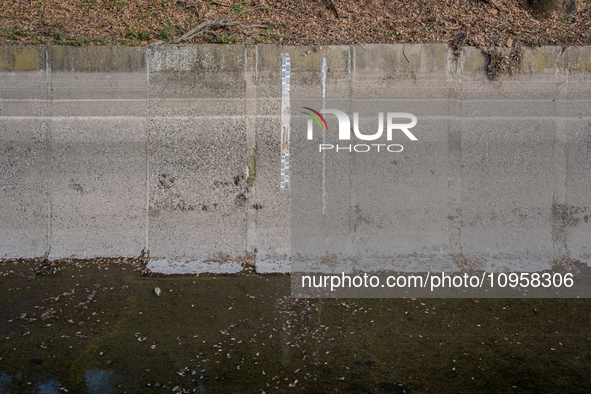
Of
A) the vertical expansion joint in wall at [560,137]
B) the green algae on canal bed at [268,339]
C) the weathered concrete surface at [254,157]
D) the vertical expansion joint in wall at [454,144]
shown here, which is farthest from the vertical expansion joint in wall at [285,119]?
the vertical expansion joint in wall at [560,137]

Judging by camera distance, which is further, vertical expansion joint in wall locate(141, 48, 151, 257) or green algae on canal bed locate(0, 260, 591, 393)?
vertical expansion joint in wall locate(141, 48, 151, 257)

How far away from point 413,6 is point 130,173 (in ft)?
17.4

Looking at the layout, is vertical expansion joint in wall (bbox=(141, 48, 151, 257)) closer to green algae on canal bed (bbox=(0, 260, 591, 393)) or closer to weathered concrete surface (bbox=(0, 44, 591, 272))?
weathered concrete surface (bbox=(0, 44, 591, 272))

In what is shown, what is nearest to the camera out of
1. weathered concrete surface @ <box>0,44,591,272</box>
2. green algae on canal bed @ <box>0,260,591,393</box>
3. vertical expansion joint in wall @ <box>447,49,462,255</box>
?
green algae on canal bed @ <box>0,260,591,393</box>

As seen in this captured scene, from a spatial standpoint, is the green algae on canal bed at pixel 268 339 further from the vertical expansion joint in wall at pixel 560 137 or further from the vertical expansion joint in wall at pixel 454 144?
the vertical expansion joint in wall at pixel 560 137

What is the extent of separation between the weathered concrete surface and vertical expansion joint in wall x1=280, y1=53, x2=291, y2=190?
84 millimetres

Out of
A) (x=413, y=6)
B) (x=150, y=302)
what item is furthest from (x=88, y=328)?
(x=413, y=6)

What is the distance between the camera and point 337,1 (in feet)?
22.4

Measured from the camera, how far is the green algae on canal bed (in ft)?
11.2

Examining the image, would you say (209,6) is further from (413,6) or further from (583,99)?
(583,99)

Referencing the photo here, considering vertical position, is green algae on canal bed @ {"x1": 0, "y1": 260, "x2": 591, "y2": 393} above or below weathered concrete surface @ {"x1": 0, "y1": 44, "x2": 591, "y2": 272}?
below

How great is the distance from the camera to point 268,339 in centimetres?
405

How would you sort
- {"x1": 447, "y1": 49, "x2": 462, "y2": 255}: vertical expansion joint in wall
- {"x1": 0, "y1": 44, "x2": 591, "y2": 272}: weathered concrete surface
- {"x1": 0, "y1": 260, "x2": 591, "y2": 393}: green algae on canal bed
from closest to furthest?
{"x1": 0, "y1": 260, "x2": 591, "y2": 393}: green algae on canal bed → {"x1": 0, "y1": 44, "x2": 591, "y2": 272}: weathered concrete surface → {"x1": 447, "y1": 49, "x2": 462, "y2": 255}: vertical expansion joint in wall

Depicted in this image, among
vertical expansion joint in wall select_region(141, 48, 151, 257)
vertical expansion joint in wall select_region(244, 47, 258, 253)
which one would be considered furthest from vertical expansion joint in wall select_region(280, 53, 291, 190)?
vertical expansion joint in wall select_region(141, 48, 151, 257)
